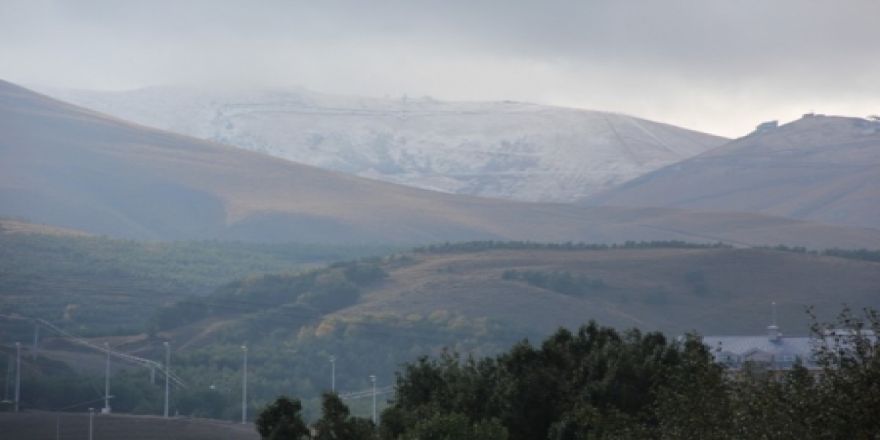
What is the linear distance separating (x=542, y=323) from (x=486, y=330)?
7.61m

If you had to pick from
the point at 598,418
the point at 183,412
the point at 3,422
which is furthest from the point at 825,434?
the point at 183,412

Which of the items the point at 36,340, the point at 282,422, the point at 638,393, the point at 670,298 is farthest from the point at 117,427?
the point at 670,298

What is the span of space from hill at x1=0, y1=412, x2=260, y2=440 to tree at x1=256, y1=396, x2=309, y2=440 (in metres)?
36.0

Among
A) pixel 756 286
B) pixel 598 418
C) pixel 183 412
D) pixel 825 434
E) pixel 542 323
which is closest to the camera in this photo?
pixel 825 434

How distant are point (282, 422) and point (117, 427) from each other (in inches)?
1828

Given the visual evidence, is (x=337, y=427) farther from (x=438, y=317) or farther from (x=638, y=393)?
(x=438, y=317)

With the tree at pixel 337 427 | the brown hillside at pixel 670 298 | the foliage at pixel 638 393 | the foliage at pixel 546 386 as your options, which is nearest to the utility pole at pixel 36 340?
the brown hillside at pixel 670 298

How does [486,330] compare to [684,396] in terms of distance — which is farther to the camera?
[486,330]

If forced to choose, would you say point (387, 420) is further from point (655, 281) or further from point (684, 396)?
point (655, 281)

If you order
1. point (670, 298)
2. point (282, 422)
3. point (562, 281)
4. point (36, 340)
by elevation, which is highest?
point (562, 281)

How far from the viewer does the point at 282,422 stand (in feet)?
213

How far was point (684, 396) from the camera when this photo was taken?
46.3m

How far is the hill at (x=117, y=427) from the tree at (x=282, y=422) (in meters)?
36.0

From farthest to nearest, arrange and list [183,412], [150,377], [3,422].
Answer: [150,377] < [183,412] < [3,422]
